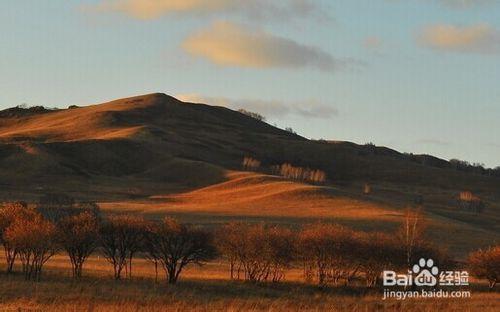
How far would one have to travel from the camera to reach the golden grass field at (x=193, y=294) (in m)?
33.1

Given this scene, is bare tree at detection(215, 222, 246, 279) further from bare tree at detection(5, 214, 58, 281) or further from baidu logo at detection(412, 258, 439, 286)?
baidu logo at detection(412, 258, 439, 286)

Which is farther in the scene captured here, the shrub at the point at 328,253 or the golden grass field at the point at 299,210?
the golden grass field at the point at 299,210

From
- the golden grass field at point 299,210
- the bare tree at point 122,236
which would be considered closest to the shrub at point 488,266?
the golden grass field at point 299,210

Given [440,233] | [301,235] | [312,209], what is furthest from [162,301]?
[312,209]

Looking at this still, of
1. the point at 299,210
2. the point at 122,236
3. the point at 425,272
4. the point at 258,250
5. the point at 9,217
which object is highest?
the point at 299,210

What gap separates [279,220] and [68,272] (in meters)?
55.8

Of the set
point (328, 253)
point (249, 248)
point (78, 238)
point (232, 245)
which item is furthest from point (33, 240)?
point (328, 253)

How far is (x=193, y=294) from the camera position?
45.6 meters

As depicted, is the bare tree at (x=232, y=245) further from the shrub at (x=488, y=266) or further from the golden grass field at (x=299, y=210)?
the golden grass field at (x=299, y=210)

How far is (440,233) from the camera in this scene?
10800 cm

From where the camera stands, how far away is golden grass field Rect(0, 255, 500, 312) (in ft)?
109

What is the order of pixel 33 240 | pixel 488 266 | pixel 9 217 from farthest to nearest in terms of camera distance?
pixel 9 217 → pixel 488 266 → pixel 33 240

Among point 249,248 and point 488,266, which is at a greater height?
point 249,248

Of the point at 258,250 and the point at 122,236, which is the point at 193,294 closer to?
the point at 258,250
